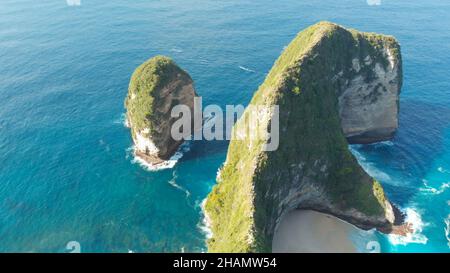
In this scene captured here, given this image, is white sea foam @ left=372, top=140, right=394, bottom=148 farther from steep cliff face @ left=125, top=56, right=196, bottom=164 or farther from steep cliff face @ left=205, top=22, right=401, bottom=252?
steep cliff face @ left=125, top=56, right=196, bottom=164

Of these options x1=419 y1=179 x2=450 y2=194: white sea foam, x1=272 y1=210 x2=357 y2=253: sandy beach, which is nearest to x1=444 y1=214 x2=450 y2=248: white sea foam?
x1=419 y1=179 x2=450 y2=194: white sea foam

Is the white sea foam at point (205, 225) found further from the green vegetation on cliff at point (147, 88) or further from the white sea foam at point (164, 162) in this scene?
the green vegetation on cliff at point (147, 88)

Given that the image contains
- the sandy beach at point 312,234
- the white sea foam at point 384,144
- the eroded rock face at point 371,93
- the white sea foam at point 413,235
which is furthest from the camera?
the white sea foam at point 384,144

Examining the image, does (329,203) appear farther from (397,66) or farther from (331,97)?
(397,66)

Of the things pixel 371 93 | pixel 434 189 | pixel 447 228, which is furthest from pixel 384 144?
pixel 447 228

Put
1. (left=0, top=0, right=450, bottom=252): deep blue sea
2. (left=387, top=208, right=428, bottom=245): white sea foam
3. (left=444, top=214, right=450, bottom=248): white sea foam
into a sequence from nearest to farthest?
(left=387, top=208, right=428, bottom=245): white sea foam < (left=444, top=214, right=450, bottom=248): white sea foam < (left=0, top=0, right=450, bottom=252): deep blue sea

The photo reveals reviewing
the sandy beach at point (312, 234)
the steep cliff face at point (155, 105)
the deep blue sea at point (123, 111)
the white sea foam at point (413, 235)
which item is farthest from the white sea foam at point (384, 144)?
the steep cliff face at point (155, 105)
